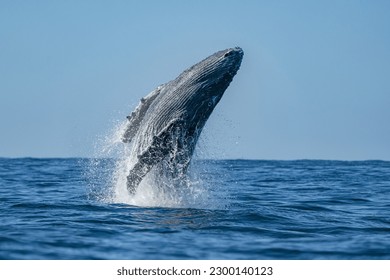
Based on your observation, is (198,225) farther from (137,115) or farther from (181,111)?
(137,115)

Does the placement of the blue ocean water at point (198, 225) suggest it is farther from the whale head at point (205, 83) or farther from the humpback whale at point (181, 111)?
the whale head at point (205, 83)

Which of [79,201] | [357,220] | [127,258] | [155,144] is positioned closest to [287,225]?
[357,220]

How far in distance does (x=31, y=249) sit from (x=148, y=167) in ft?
13.2

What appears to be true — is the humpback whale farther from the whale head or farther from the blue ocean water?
the blue ocean water

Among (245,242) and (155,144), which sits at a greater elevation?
(155,144)

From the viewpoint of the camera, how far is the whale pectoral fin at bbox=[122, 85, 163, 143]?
529 inches

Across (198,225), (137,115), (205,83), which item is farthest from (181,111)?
(198,225)

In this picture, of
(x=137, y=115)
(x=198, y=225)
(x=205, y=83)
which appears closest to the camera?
(x=198, y=225)

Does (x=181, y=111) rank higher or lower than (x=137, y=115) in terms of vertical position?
lower

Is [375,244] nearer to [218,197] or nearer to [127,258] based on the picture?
[127,258]

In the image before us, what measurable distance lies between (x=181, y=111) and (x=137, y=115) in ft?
3.75

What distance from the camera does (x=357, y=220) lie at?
13.3 m

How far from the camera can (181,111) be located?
12.8 metres

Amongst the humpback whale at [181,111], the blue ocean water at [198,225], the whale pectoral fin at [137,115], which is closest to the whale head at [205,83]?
the humpback whale at [181,111]
